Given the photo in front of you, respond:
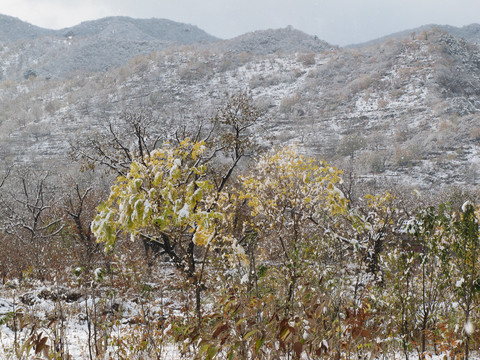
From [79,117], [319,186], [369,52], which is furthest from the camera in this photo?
[369,52]

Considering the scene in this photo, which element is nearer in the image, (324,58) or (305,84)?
(305,84)

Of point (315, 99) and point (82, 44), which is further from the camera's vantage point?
point (82, 44)

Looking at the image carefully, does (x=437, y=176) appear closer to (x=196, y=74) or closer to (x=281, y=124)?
(x=281, y=124)

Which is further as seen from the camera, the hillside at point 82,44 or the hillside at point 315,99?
the hillside at point 82,44

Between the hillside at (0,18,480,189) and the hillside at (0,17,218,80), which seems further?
the hillside at (0,17,218,80)

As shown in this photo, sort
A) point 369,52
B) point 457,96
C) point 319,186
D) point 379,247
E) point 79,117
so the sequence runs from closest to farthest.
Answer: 1. point 319,186
2. point 379,247
3. point 457,96
4. point 79,117
5. point 369,52

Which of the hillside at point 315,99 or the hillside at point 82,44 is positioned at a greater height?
the hillside at point 82,44

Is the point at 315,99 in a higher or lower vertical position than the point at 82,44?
lower

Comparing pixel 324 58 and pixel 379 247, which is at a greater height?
pixel 324 58

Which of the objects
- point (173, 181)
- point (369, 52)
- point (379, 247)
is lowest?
point (379, 247)

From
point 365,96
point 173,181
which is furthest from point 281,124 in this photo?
point 173,181

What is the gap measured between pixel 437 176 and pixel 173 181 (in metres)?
41.3

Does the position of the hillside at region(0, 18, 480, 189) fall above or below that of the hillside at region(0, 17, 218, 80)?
below

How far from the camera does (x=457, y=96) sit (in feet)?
185
